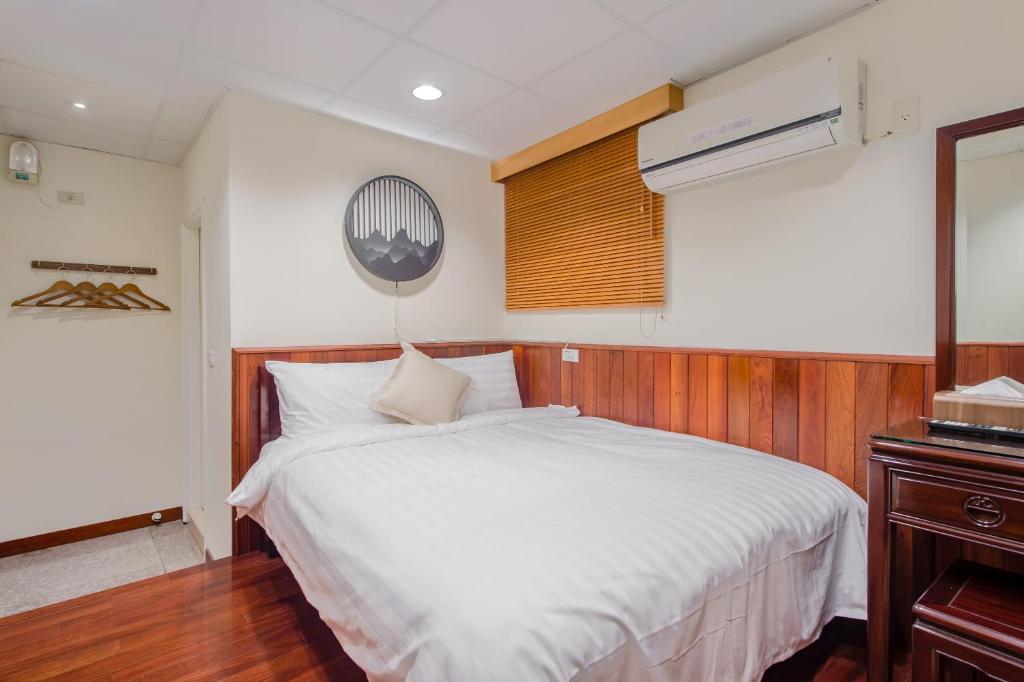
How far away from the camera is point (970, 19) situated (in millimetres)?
1666

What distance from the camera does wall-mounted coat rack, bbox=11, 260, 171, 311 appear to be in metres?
3.15

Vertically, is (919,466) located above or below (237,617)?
above

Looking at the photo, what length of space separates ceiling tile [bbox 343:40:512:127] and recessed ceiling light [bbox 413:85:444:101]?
0.09ft

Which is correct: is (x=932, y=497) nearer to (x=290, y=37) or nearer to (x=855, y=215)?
(x=855, y=215)

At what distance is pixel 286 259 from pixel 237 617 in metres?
1.66

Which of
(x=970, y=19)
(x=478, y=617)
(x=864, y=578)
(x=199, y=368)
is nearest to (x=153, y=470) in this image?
(x=199, y=368)

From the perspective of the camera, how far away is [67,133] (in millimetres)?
3025

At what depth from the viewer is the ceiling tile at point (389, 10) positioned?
71.4 inches

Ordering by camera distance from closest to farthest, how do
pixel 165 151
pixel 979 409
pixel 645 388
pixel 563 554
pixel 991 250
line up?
pixel 563 554, pixel 979 409, pixel 991 250, pixel 645 388, pixel 165 151

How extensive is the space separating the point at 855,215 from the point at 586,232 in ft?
4.59

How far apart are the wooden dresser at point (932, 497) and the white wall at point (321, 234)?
2447 millimetres

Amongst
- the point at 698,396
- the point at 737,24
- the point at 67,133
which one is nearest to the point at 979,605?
the point at 698,396

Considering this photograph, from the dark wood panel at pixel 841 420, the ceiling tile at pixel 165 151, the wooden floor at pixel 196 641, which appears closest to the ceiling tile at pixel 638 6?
the dark wood panel at pixel 841 420

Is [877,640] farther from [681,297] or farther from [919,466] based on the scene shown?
[681,297]
